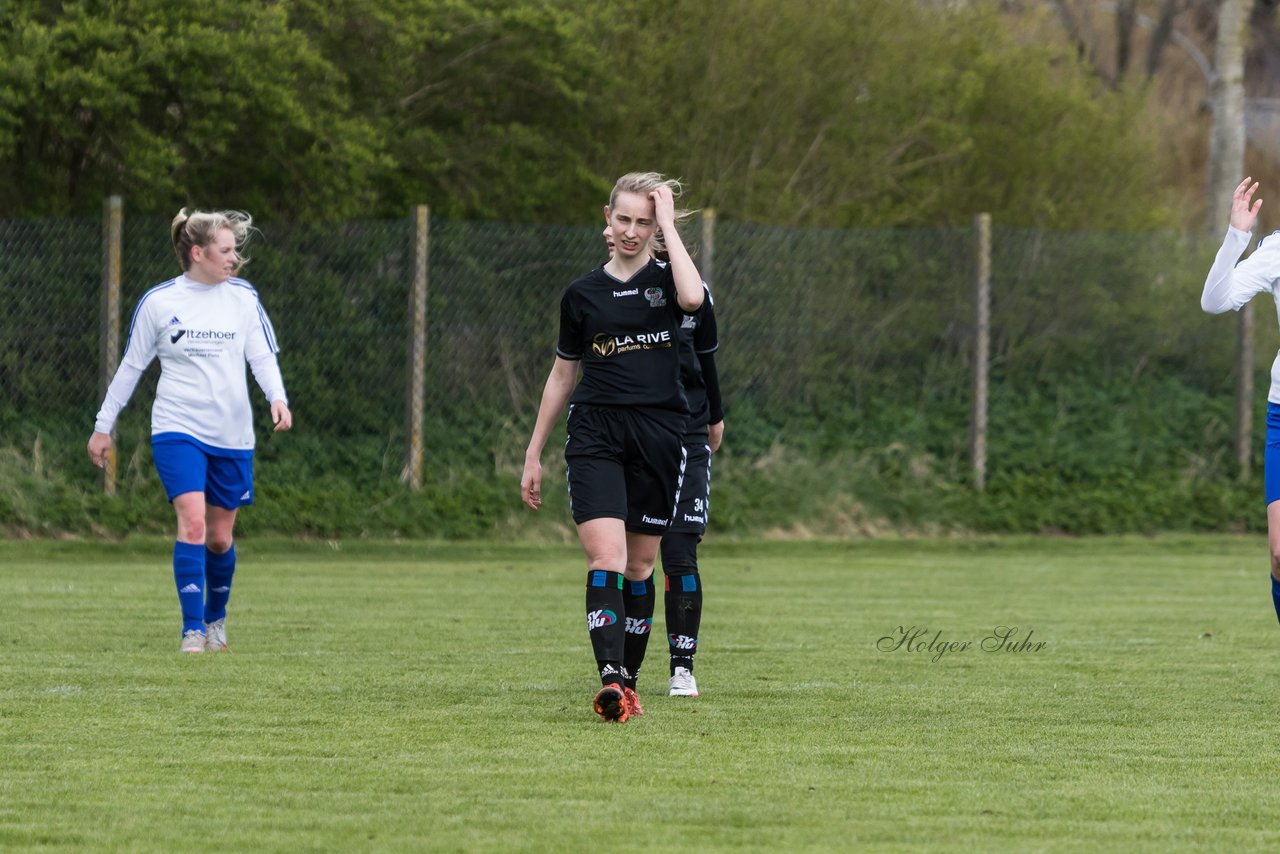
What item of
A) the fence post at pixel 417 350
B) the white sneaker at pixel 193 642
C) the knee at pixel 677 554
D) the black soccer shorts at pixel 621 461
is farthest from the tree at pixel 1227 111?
the black soccer shorts at pixel 621 461

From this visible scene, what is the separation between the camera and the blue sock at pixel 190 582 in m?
8.80

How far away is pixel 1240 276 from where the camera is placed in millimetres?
7180

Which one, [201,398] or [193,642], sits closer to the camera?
[193,642]

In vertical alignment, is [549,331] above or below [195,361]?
below

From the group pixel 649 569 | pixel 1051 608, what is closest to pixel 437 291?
pixel 1051 608

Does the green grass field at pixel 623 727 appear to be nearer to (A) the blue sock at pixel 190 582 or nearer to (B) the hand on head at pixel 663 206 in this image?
(A) the blue sock at pixel 190 582

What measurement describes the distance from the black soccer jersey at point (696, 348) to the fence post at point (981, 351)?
34.5 feet

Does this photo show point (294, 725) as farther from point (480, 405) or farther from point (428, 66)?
point (428, 66)

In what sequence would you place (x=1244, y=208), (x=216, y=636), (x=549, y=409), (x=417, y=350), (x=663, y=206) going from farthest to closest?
1. (x=417, y=350)
2. (x=216, y=636)
3. (x=1244, y=208)
4. (x=549, y=409)
5. (x=663, y=206)

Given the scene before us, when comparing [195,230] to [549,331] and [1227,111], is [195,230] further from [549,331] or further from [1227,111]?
[1227,111]

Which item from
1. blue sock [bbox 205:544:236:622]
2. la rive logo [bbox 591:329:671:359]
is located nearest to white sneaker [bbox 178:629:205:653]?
blue sock [bbox 205:544:236:622]

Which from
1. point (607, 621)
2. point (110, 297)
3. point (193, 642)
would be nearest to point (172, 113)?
point (110, 297)

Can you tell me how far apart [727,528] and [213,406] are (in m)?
8.05

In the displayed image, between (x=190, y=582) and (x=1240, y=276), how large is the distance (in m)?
4.62
